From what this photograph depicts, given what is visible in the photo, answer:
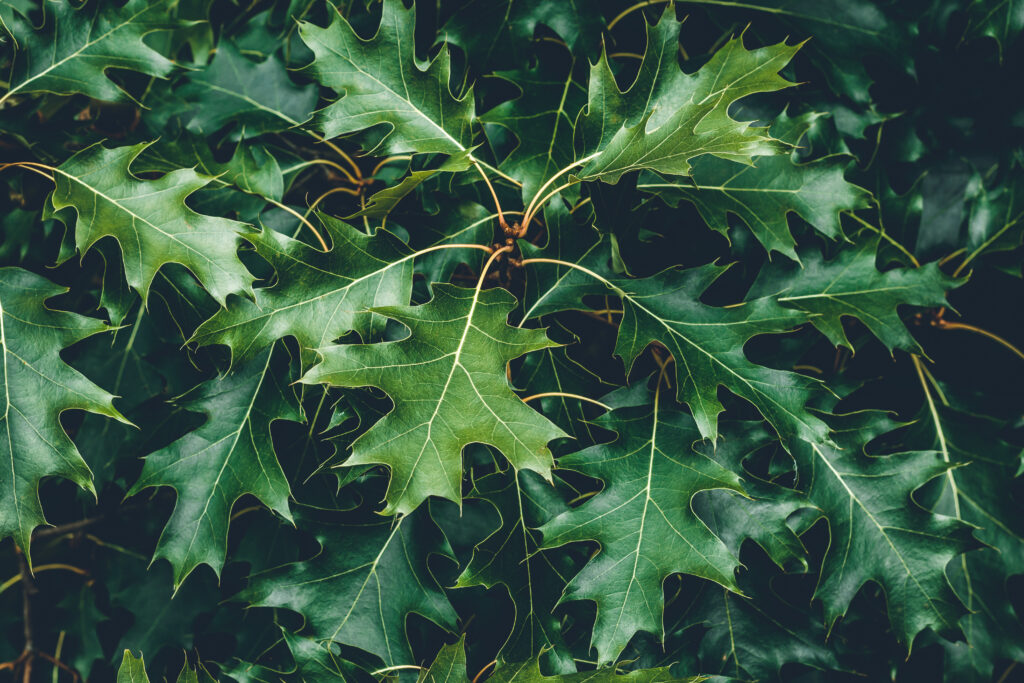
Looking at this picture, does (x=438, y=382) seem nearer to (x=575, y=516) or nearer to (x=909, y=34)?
(x=575, y=516)

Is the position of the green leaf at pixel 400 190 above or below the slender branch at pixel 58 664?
above

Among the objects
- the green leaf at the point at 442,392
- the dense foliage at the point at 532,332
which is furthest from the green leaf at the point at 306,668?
the green leaf at the point at 442,392

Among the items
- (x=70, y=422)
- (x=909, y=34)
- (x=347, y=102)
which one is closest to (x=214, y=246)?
(x=347, y=102)

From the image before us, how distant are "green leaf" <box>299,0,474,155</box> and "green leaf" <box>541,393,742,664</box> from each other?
0.47 m

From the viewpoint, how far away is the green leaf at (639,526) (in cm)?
90

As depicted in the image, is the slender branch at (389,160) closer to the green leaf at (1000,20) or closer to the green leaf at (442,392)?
the green leaf at (442,392)

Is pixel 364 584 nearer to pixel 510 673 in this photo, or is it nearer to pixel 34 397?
pixel 510 673

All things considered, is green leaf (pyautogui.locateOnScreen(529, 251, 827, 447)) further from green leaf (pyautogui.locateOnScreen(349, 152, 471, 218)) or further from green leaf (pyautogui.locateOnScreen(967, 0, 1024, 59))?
green leaf (pyautogui.locateOnScreen(967, 0, 1024, 59))

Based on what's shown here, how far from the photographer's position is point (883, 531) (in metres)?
1.02

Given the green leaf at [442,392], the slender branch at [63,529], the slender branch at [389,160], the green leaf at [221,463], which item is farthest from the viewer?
the slender branch at [63,529]

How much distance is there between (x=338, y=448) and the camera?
959mm

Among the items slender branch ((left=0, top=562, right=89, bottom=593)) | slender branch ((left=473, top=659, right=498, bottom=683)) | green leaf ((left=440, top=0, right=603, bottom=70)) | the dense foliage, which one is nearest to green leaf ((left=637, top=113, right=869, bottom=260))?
the dense foliage

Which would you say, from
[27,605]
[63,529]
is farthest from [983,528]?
[27,605]

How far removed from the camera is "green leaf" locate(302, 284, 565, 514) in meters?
0.80
